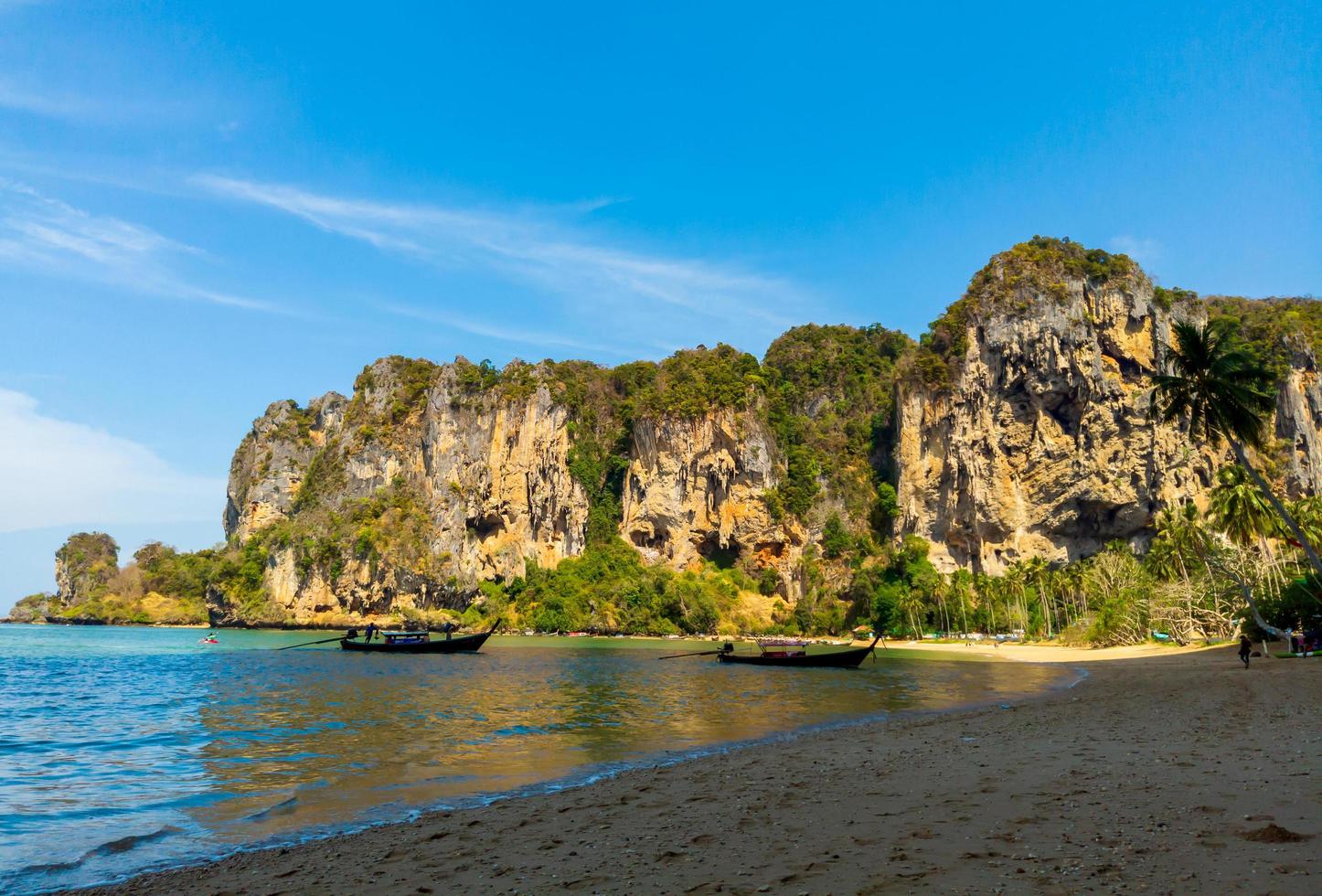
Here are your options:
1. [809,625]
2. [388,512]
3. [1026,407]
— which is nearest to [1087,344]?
[1026,407]

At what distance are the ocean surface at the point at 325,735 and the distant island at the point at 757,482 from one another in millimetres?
52154

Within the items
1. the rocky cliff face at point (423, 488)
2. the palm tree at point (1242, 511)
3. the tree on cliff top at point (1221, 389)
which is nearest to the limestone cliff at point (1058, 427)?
the palm tree at point (1242, 511)

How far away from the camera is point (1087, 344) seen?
9569cm

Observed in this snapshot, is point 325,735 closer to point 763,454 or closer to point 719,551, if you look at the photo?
point 719,551

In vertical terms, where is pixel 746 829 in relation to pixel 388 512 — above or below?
below

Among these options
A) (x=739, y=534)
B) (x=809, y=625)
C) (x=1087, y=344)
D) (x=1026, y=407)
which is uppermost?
(x=1087, y=344)

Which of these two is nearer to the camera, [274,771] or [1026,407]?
[274,771]

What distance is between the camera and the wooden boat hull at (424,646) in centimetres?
5600

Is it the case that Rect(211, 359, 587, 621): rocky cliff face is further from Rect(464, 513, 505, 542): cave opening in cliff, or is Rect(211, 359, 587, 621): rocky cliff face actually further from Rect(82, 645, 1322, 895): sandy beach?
Rect(82, 645, 1322, 895): sandy beach

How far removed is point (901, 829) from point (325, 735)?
16300 mm

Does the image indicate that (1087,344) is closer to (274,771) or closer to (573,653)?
(573,653)

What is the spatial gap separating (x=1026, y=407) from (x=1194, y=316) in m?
25.3

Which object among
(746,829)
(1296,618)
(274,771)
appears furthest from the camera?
(1296,618)

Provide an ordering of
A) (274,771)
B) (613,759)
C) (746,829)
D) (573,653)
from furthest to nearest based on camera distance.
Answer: (573,653)
(613,759)
(274,771)
(746,829)
